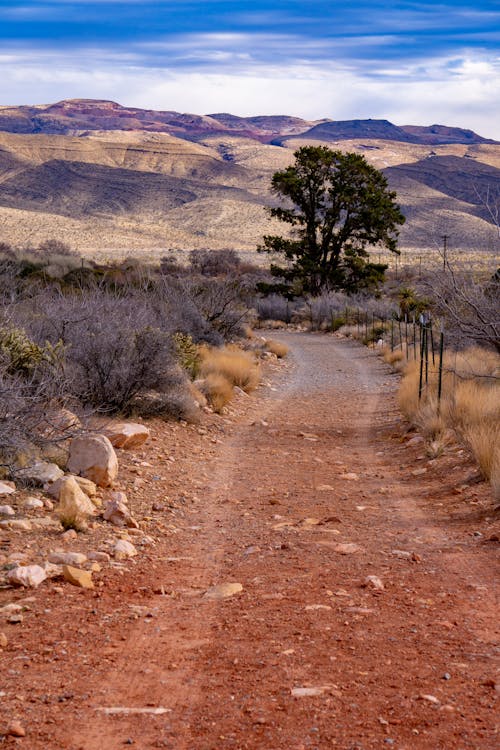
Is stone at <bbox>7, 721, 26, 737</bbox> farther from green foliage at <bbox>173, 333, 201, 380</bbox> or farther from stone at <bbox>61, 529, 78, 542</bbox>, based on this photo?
green foliage at <bbox>173, 333, 201, 380</bbox>

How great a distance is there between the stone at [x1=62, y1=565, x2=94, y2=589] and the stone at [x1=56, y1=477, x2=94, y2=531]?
3.68ft

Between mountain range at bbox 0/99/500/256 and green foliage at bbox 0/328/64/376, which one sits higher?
mountain range at bbox 0/99/500/256

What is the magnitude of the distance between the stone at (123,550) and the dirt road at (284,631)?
163mm

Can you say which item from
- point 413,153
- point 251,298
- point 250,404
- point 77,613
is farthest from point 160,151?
point 77,613

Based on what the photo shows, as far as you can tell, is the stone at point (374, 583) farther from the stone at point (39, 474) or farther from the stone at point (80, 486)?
the stone at point (39, 474)

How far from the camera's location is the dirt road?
3814mm

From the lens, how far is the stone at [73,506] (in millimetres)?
6953

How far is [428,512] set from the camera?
27.4 ft

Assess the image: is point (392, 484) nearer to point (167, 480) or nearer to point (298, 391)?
point (167, 480)

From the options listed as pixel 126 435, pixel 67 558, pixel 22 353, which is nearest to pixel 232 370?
pixel 126 435

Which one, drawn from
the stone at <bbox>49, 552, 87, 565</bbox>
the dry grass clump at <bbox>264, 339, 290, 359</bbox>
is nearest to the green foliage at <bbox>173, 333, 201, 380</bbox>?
the stone at <bbox>49, 552, 87, 565</bbox>

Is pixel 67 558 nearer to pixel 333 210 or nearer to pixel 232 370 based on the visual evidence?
pixel 232 370

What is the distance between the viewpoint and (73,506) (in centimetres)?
712

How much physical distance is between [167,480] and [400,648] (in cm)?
501
